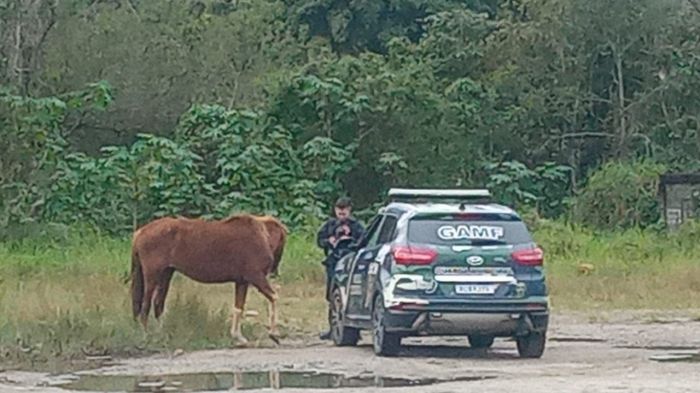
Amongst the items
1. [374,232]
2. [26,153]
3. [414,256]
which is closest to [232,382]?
[414,256]

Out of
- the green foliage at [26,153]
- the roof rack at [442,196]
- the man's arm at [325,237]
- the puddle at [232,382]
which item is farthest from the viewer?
the green foliage at [26,153]

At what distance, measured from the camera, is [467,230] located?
17.2 meters

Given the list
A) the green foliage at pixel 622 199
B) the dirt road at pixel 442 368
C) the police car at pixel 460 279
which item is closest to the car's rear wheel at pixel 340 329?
the dirt road at pixel 442 368

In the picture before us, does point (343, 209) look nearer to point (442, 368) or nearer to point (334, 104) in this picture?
point (442, 368)

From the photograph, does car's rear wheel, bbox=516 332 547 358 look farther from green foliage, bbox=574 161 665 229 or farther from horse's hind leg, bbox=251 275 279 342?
green foliage, bbox=574 161 665 229

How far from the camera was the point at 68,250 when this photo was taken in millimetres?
32625

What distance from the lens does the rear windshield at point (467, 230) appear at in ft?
56.2

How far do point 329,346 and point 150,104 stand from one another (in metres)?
26.3

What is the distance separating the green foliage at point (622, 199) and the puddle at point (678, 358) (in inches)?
1003

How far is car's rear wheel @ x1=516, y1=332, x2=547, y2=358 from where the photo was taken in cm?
1731

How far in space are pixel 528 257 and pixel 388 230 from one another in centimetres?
176

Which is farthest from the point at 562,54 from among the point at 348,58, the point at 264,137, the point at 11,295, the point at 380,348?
the point at 380,348

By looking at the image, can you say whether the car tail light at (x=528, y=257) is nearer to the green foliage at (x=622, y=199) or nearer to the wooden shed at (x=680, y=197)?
the wooden shed at (x=680, y=197)

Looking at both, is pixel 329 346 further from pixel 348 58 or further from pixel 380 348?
pixel 348 58
